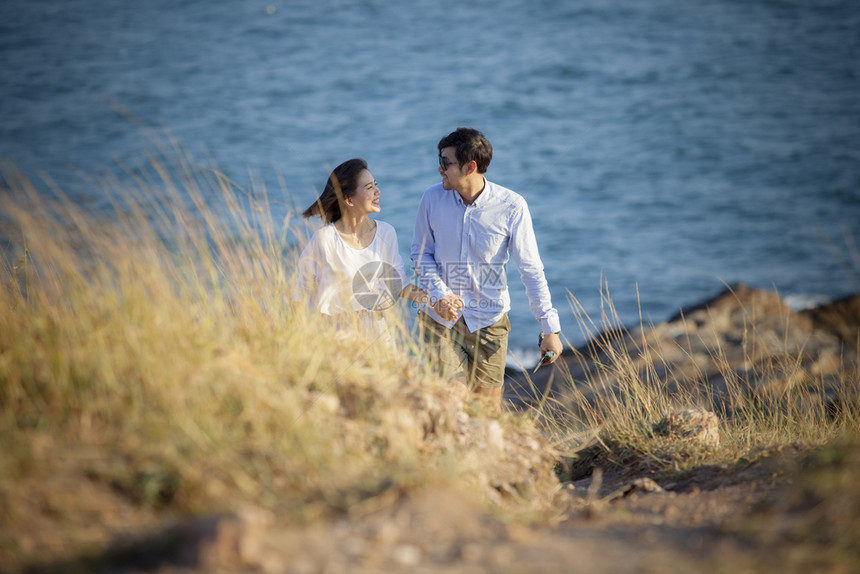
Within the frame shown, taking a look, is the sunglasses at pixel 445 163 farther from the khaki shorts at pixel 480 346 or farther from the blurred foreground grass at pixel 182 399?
the blurred foreground grass at pixel 182 399

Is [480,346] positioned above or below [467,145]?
below

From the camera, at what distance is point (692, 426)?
400 centimetres

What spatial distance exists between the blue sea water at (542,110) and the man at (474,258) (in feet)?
26.5

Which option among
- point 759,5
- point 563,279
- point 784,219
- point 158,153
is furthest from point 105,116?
point 759,5

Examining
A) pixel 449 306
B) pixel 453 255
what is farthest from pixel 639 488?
pixel 453 255

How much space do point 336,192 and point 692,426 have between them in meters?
2.79

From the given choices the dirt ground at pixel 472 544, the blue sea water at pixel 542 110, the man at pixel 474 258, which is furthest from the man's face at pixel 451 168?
the blue sea water at pixel 542 110

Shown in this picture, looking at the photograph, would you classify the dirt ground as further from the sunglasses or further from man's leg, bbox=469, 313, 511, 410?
the sunglasses

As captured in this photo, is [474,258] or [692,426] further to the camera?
[474,258]

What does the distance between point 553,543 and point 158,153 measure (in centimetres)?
2656

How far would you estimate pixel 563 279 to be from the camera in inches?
633

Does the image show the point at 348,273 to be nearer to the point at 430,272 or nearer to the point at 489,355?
the point at 430,272

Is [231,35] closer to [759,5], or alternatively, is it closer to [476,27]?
[476,27]

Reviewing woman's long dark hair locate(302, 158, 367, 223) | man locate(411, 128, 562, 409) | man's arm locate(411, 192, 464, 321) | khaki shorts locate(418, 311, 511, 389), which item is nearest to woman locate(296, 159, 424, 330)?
woman's long dark hair locate(302, 158, 367, 223)
